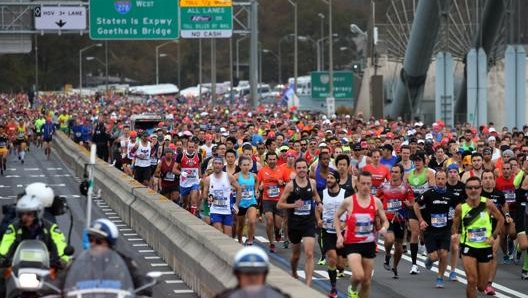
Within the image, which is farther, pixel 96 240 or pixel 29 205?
pixel 29 205

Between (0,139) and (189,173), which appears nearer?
(189,173)

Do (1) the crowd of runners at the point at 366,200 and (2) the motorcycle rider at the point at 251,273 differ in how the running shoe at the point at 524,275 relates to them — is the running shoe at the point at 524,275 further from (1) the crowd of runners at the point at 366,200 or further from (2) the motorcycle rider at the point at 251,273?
(2) the motorcycle rider at the point at 251,273

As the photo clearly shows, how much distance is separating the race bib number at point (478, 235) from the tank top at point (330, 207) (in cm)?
156

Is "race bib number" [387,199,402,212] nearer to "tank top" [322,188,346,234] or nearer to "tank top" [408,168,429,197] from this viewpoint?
"tank top" [408,168,429,197]

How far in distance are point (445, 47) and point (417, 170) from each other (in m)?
32.2

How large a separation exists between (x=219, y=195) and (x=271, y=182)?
1.46 metres

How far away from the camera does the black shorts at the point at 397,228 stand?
2064 centimetres

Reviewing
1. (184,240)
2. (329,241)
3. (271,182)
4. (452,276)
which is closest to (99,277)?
(329,241)

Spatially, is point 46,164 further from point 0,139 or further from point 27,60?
point 27,60

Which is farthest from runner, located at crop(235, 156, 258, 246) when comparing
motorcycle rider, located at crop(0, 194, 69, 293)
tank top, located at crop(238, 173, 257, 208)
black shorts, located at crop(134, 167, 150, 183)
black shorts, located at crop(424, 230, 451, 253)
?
motorcycle rider, located at crop(0, 194, 69, 293)

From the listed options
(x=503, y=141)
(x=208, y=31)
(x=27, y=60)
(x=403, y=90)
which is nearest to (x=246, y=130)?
(x=503, y=141)

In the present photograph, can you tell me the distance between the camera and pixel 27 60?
167 meters

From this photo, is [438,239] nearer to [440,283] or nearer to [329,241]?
[440,283]

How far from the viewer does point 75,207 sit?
32344 millimetres
